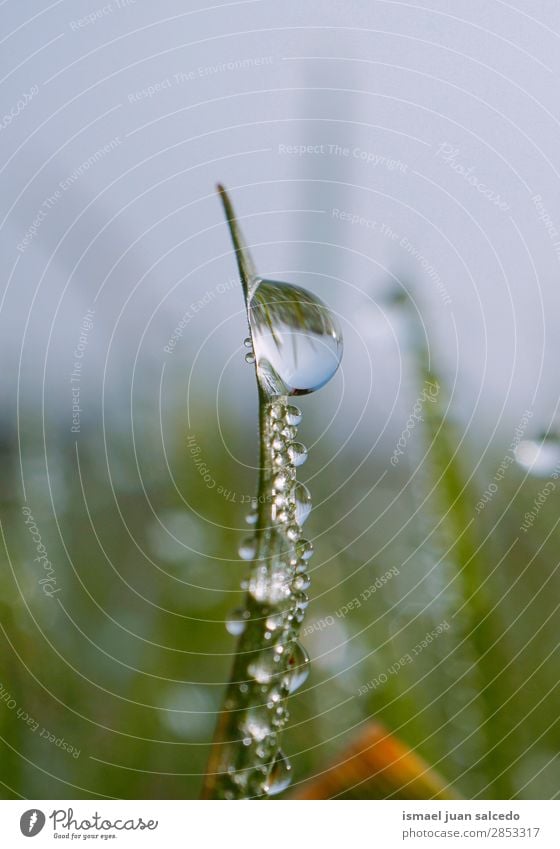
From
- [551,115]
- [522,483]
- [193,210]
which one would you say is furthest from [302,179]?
[522,483]

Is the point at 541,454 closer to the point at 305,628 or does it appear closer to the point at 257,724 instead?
the point at 305,628

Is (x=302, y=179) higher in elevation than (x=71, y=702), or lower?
higher

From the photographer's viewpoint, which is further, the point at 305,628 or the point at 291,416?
the point at 305,628

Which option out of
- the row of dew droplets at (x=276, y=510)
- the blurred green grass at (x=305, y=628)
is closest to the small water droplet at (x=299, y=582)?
the row of dew droplets at (x=276, y=510)

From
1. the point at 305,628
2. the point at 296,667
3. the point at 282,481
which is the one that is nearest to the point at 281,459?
the point at 282,481
